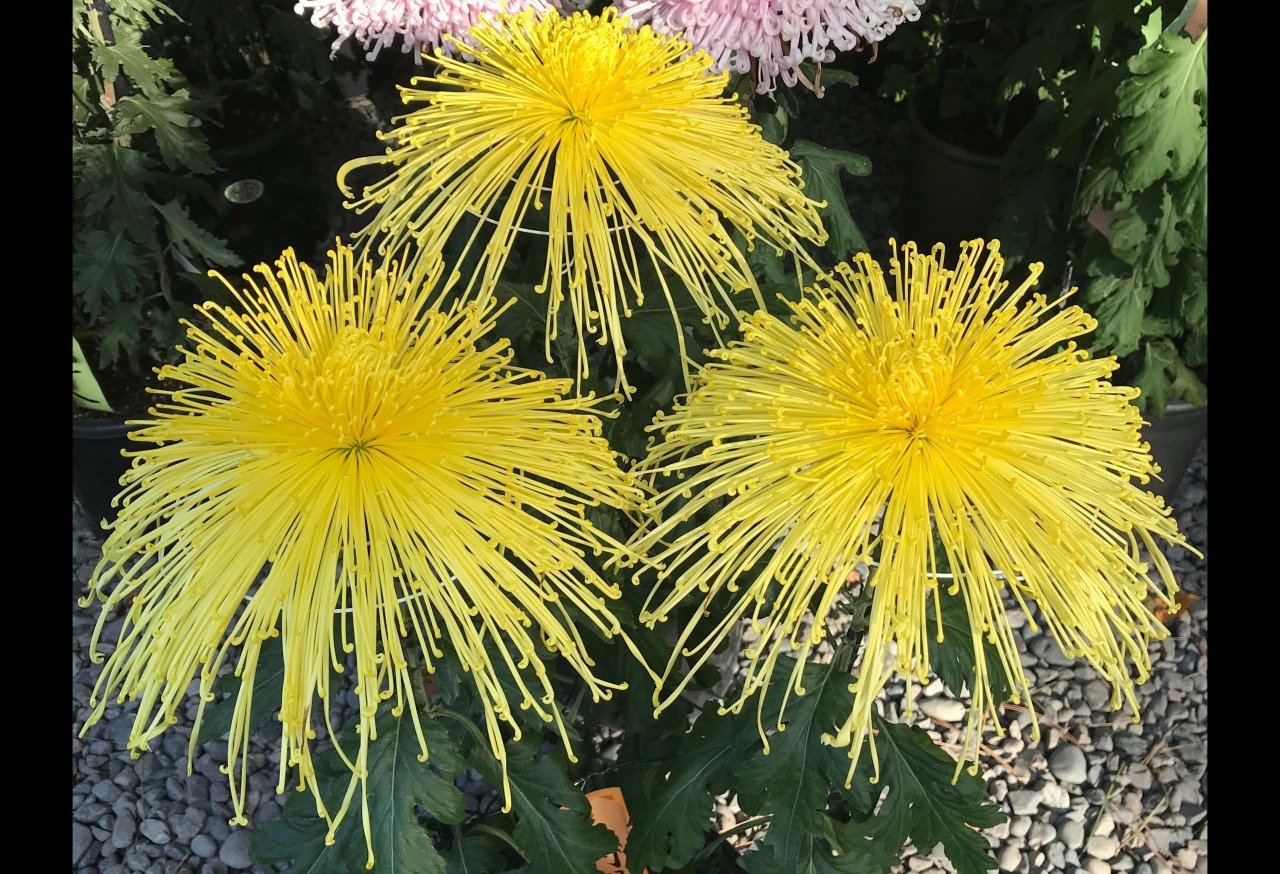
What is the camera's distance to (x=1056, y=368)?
0.70 meters

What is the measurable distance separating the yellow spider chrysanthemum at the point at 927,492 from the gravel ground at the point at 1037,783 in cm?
98

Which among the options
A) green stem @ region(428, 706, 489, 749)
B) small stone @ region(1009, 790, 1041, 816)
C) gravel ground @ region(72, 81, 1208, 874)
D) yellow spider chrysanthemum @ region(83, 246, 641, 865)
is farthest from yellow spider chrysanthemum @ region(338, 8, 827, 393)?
small stone @ region(1009, 790, 1041, 816)

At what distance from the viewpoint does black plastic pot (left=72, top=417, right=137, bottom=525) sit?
169cm

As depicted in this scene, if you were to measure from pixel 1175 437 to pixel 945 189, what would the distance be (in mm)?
824

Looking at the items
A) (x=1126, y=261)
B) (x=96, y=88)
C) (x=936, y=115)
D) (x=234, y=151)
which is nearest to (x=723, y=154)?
(x=1126, y=261)

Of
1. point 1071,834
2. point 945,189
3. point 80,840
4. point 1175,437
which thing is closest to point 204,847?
point 80,840

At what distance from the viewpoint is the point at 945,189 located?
2340 millimetres

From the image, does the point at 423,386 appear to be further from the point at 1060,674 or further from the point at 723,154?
the point at 1060,674

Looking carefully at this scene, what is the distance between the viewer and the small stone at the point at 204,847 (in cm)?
148

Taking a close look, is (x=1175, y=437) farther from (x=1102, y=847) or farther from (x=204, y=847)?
(x=204, y=847)

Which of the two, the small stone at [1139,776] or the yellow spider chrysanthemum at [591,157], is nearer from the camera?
the yellow spider chrysanthemum at [591,157]

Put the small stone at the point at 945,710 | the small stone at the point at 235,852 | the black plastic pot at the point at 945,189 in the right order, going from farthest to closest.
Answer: the black plastic pot at the point at 945,189, the small stone at the point at 945,710, the small stone at the point at 235,852

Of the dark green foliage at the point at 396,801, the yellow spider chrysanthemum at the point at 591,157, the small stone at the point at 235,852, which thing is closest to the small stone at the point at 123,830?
the small stone at the point at 235,852

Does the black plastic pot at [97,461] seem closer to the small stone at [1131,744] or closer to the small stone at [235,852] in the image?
the small stone at [235,852]
